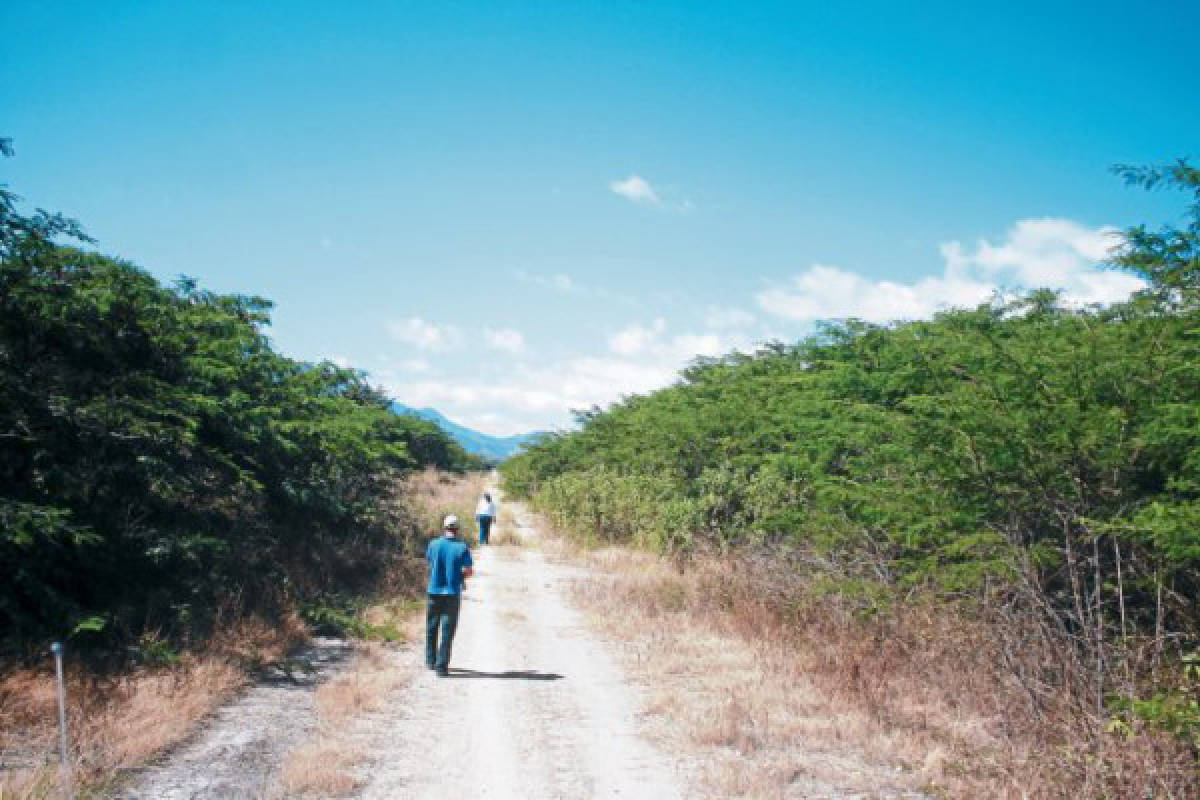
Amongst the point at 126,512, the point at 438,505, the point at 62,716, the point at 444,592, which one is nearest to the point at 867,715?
the point at 444,592

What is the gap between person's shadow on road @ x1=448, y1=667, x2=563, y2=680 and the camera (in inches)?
348

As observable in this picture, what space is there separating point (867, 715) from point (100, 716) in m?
6.73

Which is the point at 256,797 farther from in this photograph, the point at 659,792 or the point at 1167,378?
the point at 1167,378

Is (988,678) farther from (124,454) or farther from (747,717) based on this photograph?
(124,454)

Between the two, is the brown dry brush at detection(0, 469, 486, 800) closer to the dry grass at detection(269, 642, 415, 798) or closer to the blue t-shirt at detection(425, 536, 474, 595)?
the dry grass at detection(269, 642, 415, 798)

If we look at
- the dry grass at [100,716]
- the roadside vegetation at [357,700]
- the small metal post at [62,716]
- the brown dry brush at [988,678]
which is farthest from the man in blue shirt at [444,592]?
the small metal post at [62,716]

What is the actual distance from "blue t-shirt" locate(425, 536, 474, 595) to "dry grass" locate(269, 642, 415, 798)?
1059mm

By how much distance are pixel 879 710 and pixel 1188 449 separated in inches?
139

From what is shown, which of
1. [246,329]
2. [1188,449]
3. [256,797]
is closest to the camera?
[256,797]

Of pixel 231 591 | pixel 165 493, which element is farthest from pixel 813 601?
pixel 165 493

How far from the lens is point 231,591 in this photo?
9492 millimetres

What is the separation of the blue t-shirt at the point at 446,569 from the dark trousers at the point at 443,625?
0.31 ft

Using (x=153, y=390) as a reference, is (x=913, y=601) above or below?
below

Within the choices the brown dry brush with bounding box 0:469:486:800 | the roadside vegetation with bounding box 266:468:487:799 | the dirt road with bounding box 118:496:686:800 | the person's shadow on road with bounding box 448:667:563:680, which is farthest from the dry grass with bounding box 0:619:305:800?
the person's shadow on road with bounding box 448:667:563:680
